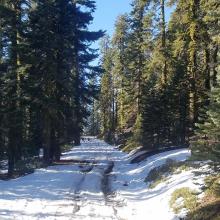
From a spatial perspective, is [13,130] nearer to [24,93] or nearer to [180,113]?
[24,93]

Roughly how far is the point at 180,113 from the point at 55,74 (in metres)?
12.5

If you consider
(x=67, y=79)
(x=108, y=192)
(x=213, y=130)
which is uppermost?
(x=67, y=79)

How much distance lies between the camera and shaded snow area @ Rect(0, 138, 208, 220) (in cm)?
1449

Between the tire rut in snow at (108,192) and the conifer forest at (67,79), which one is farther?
the conifer forest at (67,79)

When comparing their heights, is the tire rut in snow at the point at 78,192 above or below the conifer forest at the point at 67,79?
below

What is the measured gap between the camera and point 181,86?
1441 inches

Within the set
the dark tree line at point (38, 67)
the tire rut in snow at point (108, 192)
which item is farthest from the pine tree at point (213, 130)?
the dark tree line at point (38, 67)

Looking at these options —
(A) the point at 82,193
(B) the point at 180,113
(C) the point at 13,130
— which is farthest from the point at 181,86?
(A) the point at 82,193

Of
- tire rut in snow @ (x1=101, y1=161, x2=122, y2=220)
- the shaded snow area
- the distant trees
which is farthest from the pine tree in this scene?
the distant trees

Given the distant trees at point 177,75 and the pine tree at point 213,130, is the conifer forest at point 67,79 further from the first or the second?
the pine tree at point 213,130

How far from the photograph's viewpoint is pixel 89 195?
18.4 metres

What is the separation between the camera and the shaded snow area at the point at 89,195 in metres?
14.5

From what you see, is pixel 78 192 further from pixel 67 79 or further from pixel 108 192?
pixel 67 79

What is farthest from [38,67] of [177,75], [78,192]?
[78,192]
